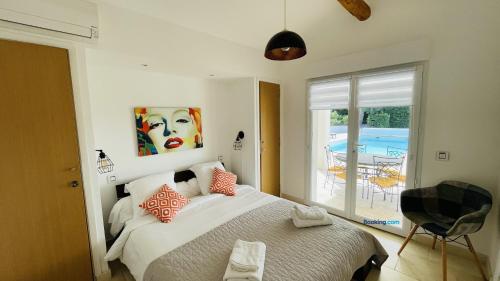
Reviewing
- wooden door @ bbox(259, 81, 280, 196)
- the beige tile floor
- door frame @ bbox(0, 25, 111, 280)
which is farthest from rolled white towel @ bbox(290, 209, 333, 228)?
door frame @ bbox(0, 25, 111, 280)

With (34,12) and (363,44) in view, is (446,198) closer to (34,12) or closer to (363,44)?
(363,44)

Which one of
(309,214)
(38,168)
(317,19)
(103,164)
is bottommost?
(309,214)

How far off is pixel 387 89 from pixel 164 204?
282 centimetres

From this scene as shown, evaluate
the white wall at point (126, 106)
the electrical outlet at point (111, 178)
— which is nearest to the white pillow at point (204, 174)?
the white wall at point (126, 106)

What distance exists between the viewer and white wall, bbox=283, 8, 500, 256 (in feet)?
6.47

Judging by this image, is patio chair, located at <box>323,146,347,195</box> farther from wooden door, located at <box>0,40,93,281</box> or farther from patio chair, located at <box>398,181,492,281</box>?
wooden door, located at <box>0,40,93,281</box>

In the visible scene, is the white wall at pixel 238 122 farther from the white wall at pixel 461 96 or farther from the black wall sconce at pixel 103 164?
the white wall at pixel 461 96

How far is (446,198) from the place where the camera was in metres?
2.20

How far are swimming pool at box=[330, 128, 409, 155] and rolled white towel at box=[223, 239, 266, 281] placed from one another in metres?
2.03

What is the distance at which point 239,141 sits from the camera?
3340 mm

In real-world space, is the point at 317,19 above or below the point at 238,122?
above

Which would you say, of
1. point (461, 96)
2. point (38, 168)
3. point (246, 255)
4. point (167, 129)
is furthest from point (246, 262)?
point (461, 96)

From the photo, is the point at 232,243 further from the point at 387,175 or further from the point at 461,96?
the point at 461,96

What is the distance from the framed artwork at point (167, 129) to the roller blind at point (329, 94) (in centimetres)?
173
